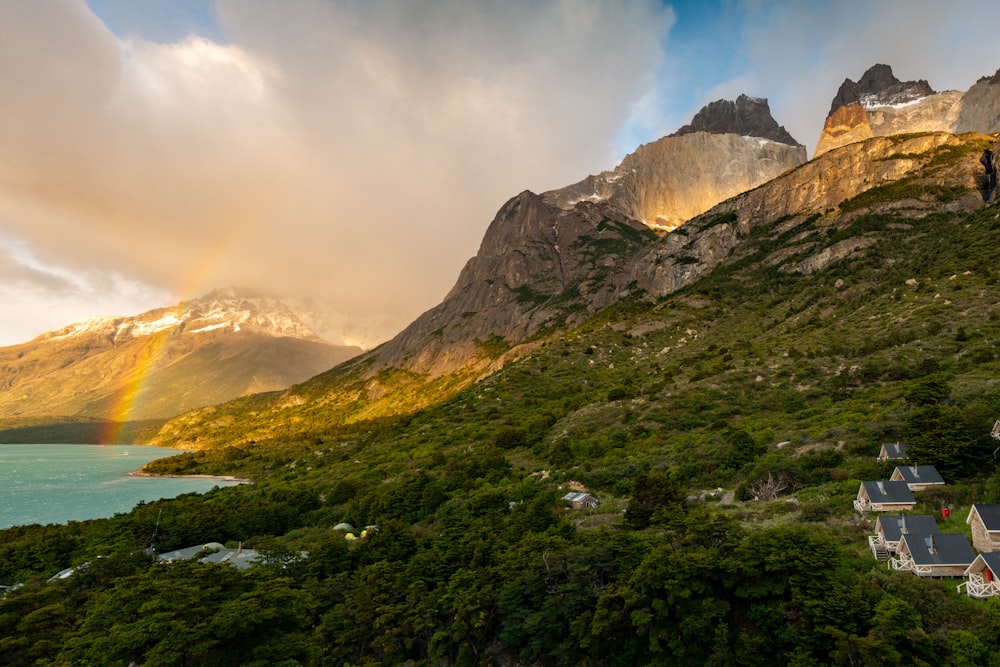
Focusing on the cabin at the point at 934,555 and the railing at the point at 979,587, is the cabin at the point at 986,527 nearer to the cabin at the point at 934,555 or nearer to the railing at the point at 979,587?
the cabin at the point at 934,555

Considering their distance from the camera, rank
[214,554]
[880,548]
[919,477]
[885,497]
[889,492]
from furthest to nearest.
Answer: [214,554] → [919,477] → [889,492] → [885,497] → [880,548]

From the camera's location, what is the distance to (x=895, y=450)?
40.6 metres

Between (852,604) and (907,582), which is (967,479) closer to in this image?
(907,582)

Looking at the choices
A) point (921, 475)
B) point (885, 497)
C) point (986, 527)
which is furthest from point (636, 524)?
point (986, 527)

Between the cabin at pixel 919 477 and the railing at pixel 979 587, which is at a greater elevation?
the cabin at pixel 919 477

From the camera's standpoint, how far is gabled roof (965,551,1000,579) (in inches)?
898

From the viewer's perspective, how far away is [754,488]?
4556 cm

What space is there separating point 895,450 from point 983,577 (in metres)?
19.6

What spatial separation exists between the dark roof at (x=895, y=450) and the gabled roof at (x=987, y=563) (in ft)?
59.4

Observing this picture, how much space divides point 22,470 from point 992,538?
25882 centimetres

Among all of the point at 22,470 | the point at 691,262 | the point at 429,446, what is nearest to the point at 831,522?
the point at 429,446

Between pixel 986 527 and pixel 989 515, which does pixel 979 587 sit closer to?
pixel 986 527

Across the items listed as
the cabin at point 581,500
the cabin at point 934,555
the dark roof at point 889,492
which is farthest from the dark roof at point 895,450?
the cabin at point 581,500

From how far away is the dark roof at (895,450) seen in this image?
40062 mm
